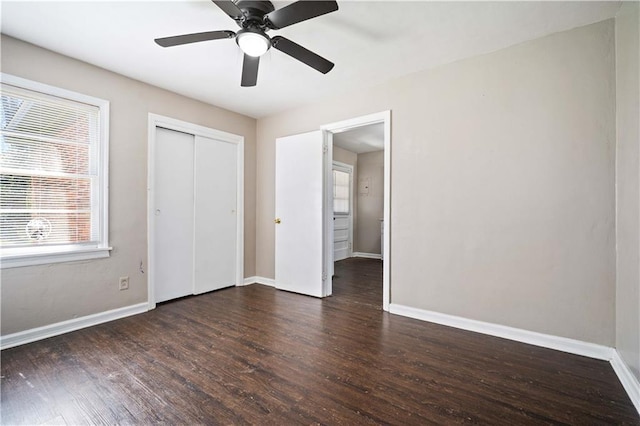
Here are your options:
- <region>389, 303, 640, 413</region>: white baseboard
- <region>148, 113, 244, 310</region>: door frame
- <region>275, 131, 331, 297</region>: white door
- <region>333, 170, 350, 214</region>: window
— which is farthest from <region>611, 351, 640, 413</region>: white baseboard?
<region>333, 170, 350, 214</region>: window

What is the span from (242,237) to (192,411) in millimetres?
2703

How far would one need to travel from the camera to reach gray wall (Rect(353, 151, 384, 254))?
6.65 m

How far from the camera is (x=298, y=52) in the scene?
199 centimetres

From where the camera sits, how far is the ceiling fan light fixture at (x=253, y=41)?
6.06 feet

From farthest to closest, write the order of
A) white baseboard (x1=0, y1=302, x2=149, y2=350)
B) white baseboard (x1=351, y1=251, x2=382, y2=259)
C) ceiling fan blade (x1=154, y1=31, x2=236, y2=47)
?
white baseboard (x1=351, y1=251, x2=382, y2=259)
white baseboard (x1=0, y1=302, x2=149, y2=350)
ceiling fan blade (x1=154, y1=31, x2=236, y2=47)

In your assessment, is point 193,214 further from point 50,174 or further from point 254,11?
point 254,11

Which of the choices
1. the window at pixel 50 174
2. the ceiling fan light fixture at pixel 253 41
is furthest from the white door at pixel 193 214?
the ceiling fan light fixture at pixel 253 41

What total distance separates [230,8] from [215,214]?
2.61 metres

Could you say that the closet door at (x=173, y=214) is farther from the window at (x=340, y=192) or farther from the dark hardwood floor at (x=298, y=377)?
the window at (x=340, y=192)

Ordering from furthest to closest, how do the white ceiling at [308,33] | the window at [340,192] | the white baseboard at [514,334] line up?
the window at [340,192], the white baseboard at [514,334], the white ceiling at [308,33]

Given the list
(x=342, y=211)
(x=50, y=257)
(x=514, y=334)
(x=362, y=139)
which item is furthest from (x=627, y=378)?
(x=342, y=211)

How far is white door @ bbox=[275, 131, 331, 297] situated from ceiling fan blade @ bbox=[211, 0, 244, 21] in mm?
1906

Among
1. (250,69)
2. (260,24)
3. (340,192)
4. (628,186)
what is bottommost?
(628,186)

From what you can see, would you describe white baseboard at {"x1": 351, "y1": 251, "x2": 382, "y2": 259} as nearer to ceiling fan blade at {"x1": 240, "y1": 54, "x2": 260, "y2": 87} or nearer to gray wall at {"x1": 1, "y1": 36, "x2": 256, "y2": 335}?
gray wall at {"x1": 1, "y1": 36, "x2": 256, "y2": 335}
